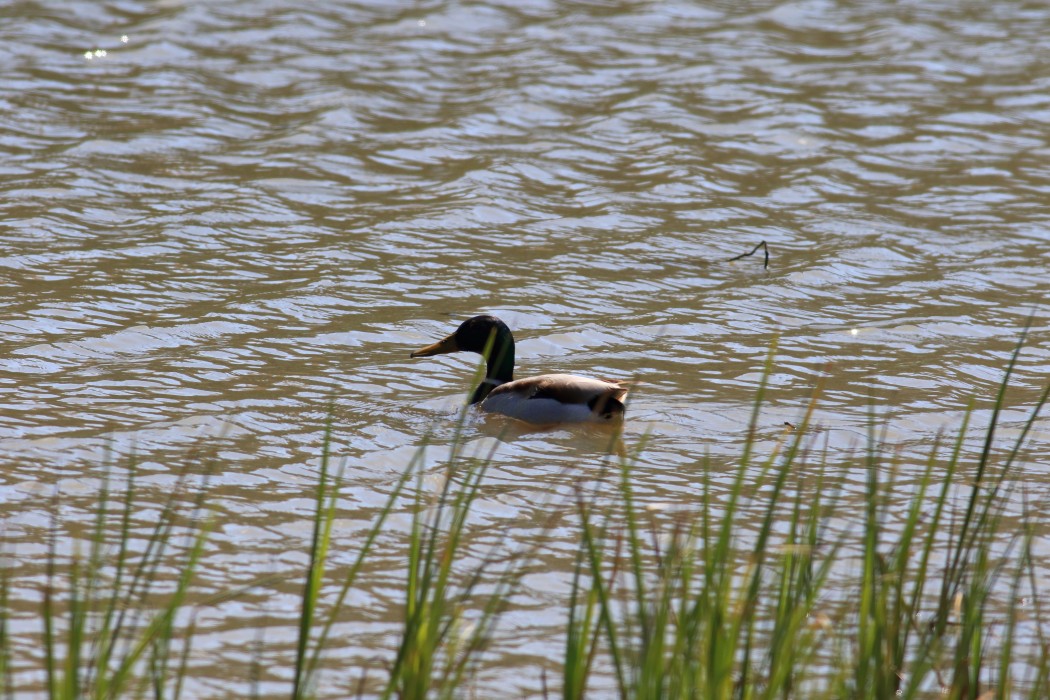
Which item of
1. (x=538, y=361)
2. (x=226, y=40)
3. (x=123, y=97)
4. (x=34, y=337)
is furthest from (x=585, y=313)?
(x=226, y=40)

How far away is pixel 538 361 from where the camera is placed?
8.54 m

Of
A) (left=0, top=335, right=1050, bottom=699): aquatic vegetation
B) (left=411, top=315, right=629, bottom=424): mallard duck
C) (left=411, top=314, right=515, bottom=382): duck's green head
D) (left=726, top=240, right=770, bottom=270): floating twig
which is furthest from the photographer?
(left=726, top=240, right=770, bottom=270): floating twig

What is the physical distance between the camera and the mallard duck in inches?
280

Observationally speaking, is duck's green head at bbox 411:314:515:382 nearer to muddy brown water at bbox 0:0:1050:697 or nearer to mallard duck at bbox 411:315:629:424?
mallard duck at bbox 411:315:629:424

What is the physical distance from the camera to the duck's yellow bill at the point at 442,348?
7.99 metres

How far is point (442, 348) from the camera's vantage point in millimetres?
8023

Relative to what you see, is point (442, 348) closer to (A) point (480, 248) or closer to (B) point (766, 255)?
(A) point (480, 248)

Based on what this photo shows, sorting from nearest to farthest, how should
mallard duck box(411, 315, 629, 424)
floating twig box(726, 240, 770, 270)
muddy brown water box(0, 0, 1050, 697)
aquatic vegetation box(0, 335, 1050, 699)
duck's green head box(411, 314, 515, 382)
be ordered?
aquatic vegetation box(0, 335, 1050, 699) → muddy brown water box(0, 0, 1050, 697) → mallard duck box(411, 315, 629, 424) → duck's green head box(411, 314, 515, 382) → floating twig box(726, 240, 770, 270)

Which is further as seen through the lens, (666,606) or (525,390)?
(525,390)

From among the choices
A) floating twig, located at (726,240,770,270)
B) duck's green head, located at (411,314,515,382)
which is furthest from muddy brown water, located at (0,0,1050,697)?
duck's green head, located at (411,314,515,382)

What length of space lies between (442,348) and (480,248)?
7.49ft

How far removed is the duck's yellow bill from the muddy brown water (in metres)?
0.16

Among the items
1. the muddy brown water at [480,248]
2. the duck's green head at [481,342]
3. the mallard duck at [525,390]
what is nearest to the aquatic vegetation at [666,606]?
the muddy brown water at [480,248]

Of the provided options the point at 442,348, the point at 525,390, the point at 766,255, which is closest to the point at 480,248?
the point at 766,255
